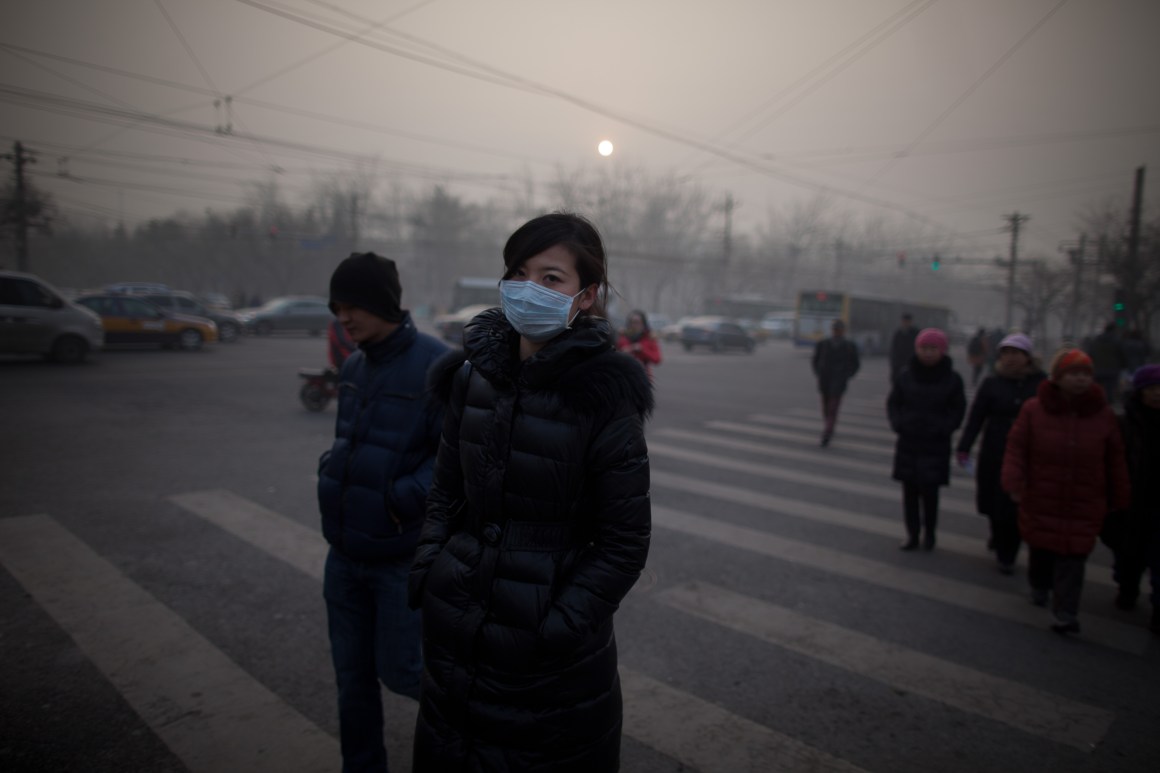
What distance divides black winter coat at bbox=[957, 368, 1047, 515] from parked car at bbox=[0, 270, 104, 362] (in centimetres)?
1753

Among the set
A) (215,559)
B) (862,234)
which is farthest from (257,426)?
(862,234)

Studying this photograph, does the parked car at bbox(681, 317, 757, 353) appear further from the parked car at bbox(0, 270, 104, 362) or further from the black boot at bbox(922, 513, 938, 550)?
the black boot at bbox(922, 513, 938, 550)

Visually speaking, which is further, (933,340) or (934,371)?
(934,371)

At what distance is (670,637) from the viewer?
403cm

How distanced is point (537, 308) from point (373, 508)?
1.12 m

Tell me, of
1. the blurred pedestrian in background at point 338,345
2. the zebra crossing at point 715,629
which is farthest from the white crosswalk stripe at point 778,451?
the blurred pedestrian in background at point 338,345

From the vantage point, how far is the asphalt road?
295 cm

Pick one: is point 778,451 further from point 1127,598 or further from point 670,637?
point 670,637

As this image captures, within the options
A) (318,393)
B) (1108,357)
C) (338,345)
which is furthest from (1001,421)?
(1108,357)

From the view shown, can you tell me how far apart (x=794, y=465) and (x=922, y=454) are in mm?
3399

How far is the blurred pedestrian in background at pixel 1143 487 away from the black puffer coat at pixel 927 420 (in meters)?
1.22

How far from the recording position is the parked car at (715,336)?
36312mm

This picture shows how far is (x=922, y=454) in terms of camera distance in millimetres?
5723

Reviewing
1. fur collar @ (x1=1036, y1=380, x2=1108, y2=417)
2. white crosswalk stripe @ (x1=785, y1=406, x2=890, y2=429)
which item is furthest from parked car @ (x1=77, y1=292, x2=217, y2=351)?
fur collar @ (x1=1036, y1=380, x2=1108, y2=417)
